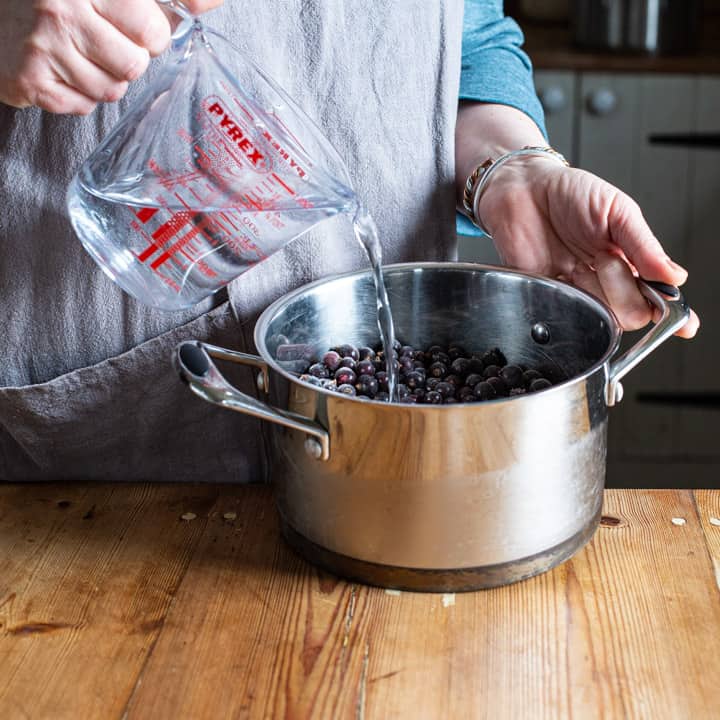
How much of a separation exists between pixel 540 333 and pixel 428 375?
0.12 m

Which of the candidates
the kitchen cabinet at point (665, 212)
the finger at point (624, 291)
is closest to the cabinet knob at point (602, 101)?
the kitchen cabinet at point (665, 212)

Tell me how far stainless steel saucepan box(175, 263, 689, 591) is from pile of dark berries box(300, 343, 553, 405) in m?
0.06

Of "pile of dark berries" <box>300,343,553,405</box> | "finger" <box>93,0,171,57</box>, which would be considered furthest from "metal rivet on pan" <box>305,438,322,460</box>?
"finger" <box>93,0,171,57</box>

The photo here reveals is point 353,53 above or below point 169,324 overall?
above

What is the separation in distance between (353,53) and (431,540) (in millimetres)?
496

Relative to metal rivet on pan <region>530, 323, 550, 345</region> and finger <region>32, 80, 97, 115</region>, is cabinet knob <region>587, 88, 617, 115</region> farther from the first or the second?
finger <region>32, 80, 97, 115</region>

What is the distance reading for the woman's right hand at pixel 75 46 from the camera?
0.76 meters

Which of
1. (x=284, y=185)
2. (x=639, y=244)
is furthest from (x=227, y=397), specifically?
(x=639, y=244)

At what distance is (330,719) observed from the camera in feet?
2.41

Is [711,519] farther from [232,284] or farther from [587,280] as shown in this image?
[232,284]

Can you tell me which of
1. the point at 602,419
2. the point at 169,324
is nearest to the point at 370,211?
the point at 169,324

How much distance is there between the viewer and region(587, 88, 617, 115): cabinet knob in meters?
2.18

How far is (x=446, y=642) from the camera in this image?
31.7 inches

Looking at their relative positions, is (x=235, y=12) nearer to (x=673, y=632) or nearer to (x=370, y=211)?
(x=370, y=211)
